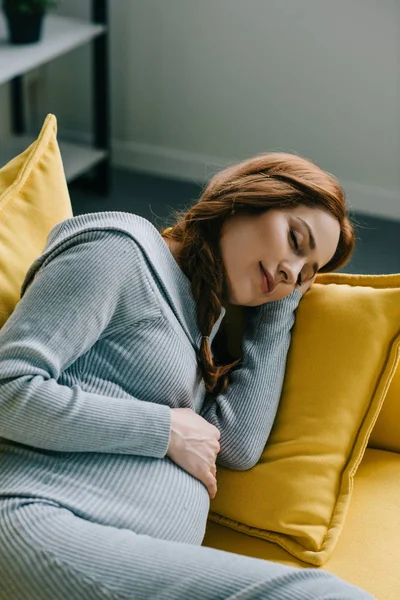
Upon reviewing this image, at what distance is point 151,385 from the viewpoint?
1.20m

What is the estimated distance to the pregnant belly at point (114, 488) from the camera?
1.07 metres

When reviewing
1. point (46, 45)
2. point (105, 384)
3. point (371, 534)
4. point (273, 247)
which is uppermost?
point (273, 247)

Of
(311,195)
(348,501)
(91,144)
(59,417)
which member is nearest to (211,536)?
(348,501)

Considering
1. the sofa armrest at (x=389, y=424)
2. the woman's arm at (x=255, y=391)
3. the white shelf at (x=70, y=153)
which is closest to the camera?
the woman's arm at (x=255, y=391)

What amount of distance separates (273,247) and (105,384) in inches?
13.4

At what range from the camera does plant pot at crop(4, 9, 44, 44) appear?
103 inches

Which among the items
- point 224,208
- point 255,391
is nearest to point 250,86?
point 224,208

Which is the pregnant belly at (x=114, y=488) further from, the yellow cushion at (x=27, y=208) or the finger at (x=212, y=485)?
the yellow cushion at (x=27, y=208)

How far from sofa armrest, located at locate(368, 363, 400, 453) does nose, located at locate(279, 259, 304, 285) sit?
0.26 meters

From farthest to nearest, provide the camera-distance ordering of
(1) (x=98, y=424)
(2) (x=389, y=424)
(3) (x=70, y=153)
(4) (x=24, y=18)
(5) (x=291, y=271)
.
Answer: (3) (x=70, y=153) → (4) (x=24, y=18) → (2) (x=389, y=424) → (5) (x=291, y=271) → (1) (x=98, y=424)

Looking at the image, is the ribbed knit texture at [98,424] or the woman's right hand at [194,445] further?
the woman's right hand at [194,445]

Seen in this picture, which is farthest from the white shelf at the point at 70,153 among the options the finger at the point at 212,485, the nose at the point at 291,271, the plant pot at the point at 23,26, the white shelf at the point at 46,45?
the finger at the point at 212,485

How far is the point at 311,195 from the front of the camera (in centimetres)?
131

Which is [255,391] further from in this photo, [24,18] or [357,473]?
[24,18]
